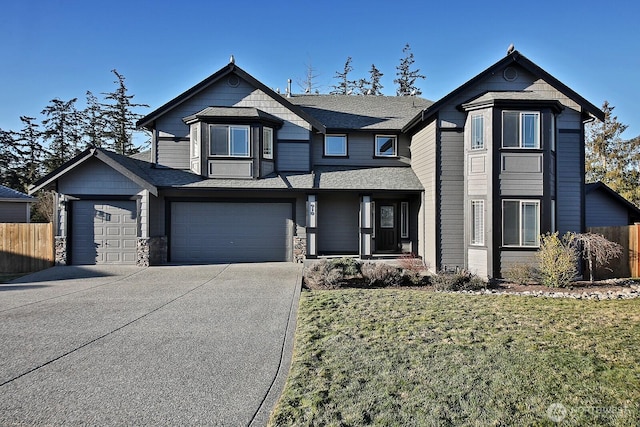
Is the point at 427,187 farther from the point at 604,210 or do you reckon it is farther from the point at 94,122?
the point at 94,122

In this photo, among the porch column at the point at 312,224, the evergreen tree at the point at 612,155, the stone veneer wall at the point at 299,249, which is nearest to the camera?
the porch column at the point at 312,224

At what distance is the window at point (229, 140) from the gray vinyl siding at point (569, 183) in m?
11.2

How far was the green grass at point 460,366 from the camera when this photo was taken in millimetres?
3557

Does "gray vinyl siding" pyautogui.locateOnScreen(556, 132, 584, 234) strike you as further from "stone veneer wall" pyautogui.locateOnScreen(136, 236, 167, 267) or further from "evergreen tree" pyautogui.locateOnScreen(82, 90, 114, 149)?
"evergreen tree" pyautogui.locateOnScreen(82, 90, 114, 149)

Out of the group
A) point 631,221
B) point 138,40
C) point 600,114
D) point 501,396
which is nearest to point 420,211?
point 600,114

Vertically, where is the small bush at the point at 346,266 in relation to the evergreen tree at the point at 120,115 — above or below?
below

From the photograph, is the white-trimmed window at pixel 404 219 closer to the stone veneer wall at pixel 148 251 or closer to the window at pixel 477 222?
the window at pixel 477 222

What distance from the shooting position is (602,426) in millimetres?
3350

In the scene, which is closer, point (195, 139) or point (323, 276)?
point (323, 276)

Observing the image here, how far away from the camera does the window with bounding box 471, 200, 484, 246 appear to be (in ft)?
38.4

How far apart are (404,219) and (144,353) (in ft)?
40.6

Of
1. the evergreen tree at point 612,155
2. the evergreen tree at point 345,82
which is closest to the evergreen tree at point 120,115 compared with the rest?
the evergreen tree at point 345,82

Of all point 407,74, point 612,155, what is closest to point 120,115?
point 407,74

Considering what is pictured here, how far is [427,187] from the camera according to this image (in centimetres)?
1324
